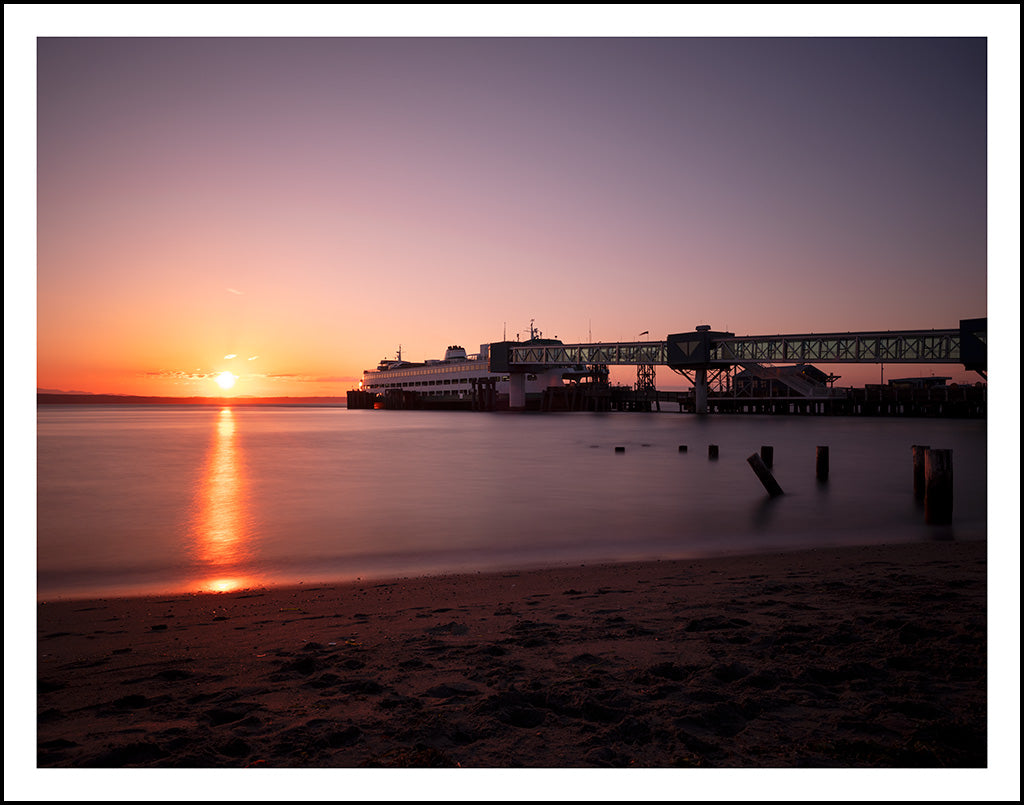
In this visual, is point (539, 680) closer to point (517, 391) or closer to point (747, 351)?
point (747, 351)

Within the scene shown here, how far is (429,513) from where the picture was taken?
17641mm

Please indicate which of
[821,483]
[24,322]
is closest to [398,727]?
Result: [24,322]

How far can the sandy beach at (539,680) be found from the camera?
3.84 m

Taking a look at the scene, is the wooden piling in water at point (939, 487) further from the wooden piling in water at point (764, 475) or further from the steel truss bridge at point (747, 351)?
the steel truss bridge at point (747, 351)

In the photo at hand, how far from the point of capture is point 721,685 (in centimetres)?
468

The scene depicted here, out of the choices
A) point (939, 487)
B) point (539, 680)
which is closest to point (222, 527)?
point (539, 680)

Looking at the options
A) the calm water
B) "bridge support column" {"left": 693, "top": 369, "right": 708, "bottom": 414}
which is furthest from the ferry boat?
the calm water

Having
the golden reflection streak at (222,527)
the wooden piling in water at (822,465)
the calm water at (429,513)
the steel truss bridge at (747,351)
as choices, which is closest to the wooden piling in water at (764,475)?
the calm water at (429,513)

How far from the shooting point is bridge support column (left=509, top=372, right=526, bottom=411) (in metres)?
119

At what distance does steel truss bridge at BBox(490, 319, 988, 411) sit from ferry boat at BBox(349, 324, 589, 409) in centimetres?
463

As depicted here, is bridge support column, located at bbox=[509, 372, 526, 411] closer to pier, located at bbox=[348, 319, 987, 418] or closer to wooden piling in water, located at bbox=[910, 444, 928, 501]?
pier, located at bbox=[348, 319, 987, 418]

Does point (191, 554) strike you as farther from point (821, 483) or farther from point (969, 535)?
point (821, 483)

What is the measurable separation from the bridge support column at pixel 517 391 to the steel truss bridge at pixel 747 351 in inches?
82.1

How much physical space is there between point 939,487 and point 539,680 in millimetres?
13151
